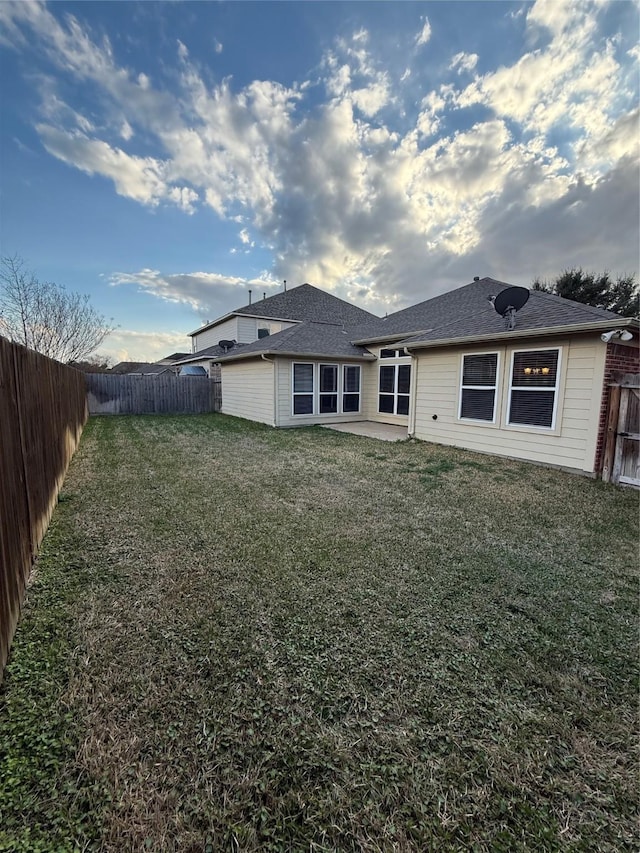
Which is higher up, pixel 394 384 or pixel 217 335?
pixel 217 335

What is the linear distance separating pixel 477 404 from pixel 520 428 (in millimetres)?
1068

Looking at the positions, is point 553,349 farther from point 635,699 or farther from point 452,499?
point 635,699

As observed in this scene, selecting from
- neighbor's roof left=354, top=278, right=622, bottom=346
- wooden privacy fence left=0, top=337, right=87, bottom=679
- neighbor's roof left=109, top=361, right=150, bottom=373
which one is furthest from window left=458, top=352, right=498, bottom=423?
neighbor's roof left=109, top=361, right=150, bottom=373

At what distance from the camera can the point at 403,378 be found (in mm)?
11172

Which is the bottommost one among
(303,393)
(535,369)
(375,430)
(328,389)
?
(375,430)

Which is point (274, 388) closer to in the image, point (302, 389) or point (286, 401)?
point (286, 401)

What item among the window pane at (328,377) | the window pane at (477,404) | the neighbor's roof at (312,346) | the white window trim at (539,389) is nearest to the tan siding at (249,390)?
the neighbor's roof at (312,346)

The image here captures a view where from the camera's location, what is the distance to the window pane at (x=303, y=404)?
11.3 meters

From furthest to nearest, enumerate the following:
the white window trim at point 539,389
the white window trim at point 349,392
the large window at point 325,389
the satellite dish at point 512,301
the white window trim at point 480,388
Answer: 1. the white window trim at point 349,392
2. the large window at point 325,389
3. the white window trim at point 480,388
4. the satellite dish at point 512,301
5. the white window trim at point 539,389

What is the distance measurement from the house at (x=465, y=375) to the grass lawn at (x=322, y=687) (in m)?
2.73

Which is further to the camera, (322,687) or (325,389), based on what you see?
(325,389)

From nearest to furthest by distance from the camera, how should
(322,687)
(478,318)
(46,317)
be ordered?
(322,687), (478,318), (46,317)

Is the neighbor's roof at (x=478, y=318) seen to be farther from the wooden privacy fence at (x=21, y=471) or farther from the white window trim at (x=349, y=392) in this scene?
the wooden privacy fence at (x=21, y=471)

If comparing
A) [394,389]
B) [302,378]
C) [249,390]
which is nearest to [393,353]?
[394,389]
